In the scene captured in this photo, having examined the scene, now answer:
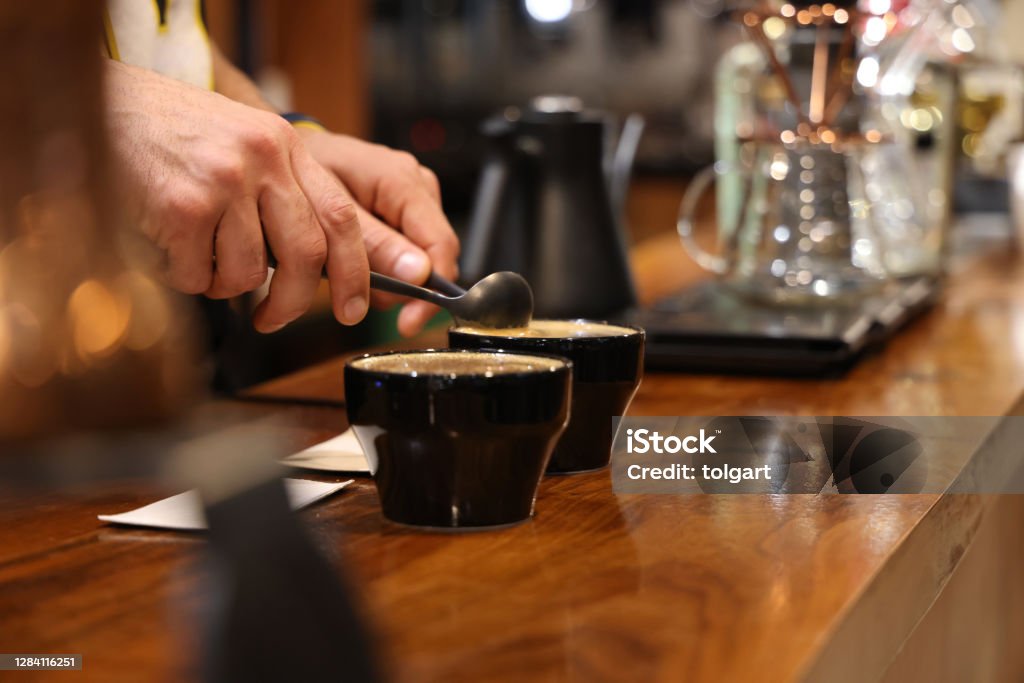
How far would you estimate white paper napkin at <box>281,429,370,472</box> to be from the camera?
0.79m

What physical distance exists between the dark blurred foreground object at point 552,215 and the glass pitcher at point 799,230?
0.44ft

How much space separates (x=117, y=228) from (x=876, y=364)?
3.62 feet

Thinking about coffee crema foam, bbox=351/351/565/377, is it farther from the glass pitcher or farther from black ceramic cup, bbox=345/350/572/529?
the glass pitcher

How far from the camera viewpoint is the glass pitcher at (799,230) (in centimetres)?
141

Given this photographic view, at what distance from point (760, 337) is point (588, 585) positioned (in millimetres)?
676

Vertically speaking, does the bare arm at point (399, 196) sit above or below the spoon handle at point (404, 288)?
above

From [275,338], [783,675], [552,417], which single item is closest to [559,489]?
[552,417]

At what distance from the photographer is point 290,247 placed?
0.83m

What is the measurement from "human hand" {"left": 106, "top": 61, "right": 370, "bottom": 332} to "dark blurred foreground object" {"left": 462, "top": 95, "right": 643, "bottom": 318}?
2.01 ft

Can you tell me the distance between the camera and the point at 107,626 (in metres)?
0.52

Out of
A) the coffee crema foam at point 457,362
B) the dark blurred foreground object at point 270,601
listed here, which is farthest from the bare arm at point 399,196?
the dark blurred foreground object at point 270,601

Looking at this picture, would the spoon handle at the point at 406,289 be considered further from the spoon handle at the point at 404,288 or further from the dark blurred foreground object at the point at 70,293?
the dark blurred foreground object at the point at 70,293

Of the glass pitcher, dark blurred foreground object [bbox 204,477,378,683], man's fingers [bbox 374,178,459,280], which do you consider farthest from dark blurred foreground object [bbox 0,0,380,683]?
the glass pitcher

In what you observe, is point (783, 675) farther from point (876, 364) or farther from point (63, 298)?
point (876, 364)
